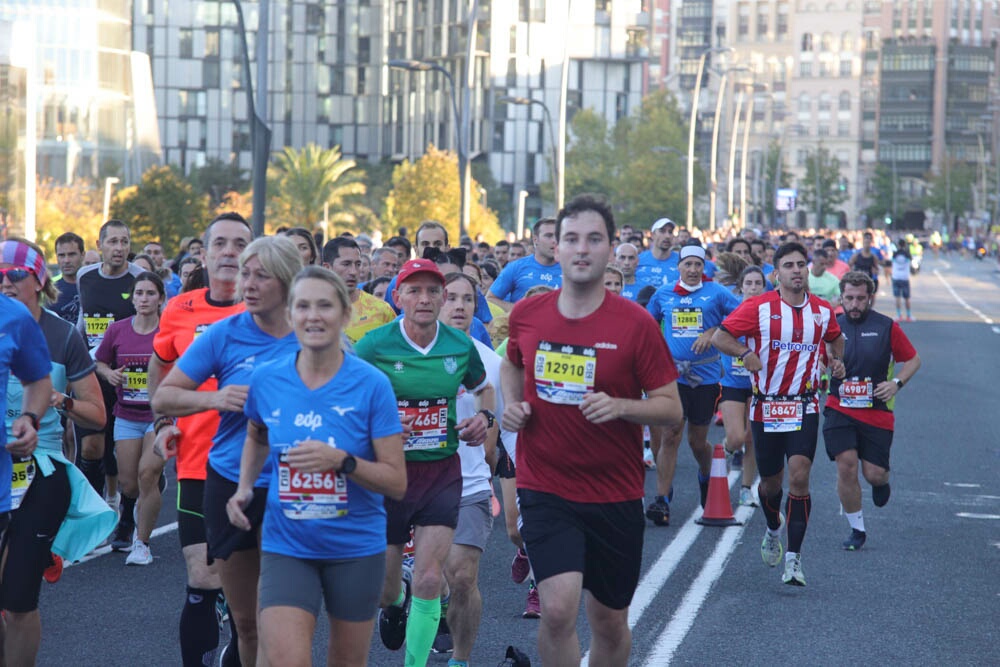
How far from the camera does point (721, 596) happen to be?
920cm

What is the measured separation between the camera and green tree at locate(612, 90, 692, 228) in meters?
71.2

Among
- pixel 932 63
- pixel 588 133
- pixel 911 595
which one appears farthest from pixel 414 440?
pixel 932 63

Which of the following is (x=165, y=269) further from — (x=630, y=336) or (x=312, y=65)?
(x=312, y=65)

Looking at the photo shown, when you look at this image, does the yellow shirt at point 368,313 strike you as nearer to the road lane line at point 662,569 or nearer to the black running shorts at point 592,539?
the road lane line at point 662,569

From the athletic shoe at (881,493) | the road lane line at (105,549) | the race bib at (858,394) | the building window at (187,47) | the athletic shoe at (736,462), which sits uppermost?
the building window at (187,47)

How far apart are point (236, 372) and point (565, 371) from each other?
1.21 metres

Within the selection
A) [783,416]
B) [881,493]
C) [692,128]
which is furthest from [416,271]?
[692,128]

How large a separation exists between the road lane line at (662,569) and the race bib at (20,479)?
2.64 m

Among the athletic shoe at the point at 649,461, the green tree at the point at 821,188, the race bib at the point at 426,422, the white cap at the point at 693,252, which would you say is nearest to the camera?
the race bib at the point at 426,422

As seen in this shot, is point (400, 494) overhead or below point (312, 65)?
below

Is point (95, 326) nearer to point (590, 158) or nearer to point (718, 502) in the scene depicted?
point (718, 502)

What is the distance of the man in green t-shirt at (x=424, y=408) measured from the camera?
22.8 feet

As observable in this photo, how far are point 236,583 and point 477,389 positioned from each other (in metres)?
1.59

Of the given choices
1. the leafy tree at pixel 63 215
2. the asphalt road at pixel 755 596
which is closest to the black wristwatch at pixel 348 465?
the asphalt road at pixel 755 596
